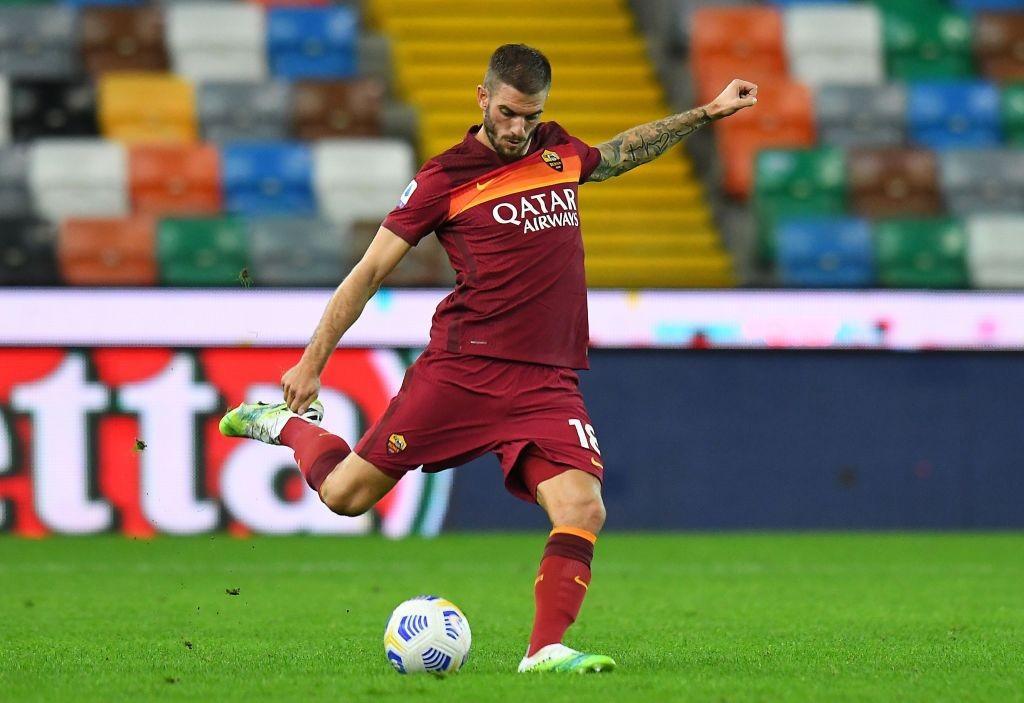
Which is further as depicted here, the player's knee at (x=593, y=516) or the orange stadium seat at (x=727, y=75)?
the orange stadium seat at (x=727, y=75)

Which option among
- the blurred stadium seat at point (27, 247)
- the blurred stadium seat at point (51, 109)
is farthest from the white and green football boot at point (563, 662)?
the blurred stadium seat at point (51, 109)

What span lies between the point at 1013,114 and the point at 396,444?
9731 millimetres

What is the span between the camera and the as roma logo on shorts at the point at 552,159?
5.35 metres

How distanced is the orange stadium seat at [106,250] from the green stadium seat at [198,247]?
0.08 m

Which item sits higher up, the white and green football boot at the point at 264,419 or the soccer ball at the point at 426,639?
the white and green football boot at the point at 264,419

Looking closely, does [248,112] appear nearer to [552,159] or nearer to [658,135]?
[658,135]

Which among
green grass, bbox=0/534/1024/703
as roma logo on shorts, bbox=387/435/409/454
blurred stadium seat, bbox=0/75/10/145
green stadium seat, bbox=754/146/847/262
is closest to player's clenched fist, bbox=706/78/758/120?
as roma logo on shorts, bbox=387/435/409/454

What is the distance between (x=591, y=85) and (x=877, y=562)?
6.57m

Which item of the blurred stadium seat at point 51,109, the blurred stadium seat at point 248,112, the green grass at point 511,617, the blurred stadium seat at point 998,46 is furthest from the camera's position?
the blurred stadium seat at point 998,46

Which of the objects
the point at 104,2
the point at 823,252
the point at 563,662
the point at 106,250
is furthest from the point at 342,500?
the point at 104,2

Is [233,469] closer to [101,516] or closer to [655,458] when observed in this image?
[101,516]

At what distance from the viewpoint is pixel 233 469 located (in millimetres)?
10453

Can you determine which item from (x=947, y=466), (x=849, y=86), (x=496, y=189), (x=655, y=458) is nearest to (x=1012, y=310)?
(x=947, y=466)

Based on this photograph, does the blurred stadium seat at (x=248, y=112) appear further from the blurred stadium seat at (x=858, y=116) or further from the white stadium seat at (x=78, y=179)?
the blurred stadium seat at (x=858, y=116)
